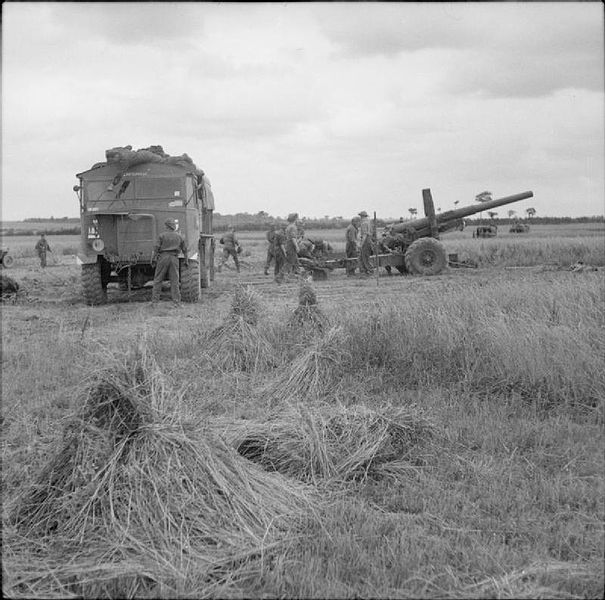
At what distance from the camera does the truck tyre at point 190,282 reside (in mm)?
12633

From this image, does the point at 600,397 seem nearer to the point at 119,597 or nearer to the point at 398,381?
the point at 398,381

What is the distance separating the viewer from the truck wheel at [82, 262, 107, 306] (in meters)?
12.9

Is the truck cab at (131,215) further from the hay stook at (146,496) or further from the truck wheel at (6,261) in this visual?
the truck wheel at (6,261)

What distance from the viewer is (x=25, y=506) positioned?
3.86 metres

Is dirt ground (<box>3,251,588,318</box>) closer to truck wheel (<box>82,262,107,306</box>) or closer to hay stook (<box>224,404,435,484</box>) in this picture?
truck wheel (<box>82,262,107,306</box>)

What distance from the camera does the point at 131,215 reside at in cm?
1270

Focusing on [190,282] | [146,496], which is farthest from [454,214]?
[146,496]

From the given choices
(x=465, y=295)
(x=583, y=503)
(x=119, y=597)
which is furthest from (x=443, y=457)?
(x=465, y=295)

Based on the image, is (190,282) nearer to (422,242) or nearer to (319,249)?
(319,249)

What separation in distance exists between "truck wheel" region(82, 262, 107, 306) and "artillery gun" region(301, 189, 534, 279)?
6198mm

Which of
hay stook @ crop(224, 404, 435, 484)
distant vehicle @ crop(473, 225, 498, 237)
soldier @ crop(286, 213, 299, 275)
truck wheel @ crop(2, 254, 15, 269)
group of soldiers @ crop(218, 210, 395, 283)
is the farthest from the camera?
distant vehicle @ crop(473, 225, 498, 237)

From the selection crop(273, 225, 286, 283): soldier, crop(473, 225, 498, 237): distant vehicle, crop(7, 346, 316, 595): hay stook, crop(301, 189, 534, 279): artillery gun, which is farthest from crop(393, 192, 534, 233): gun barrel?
crop(473, 225, 498, 237): distant vehicle

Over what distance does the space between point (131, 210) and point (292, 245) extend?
16.3ft

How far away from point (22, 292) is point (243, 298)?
25.6 feet
